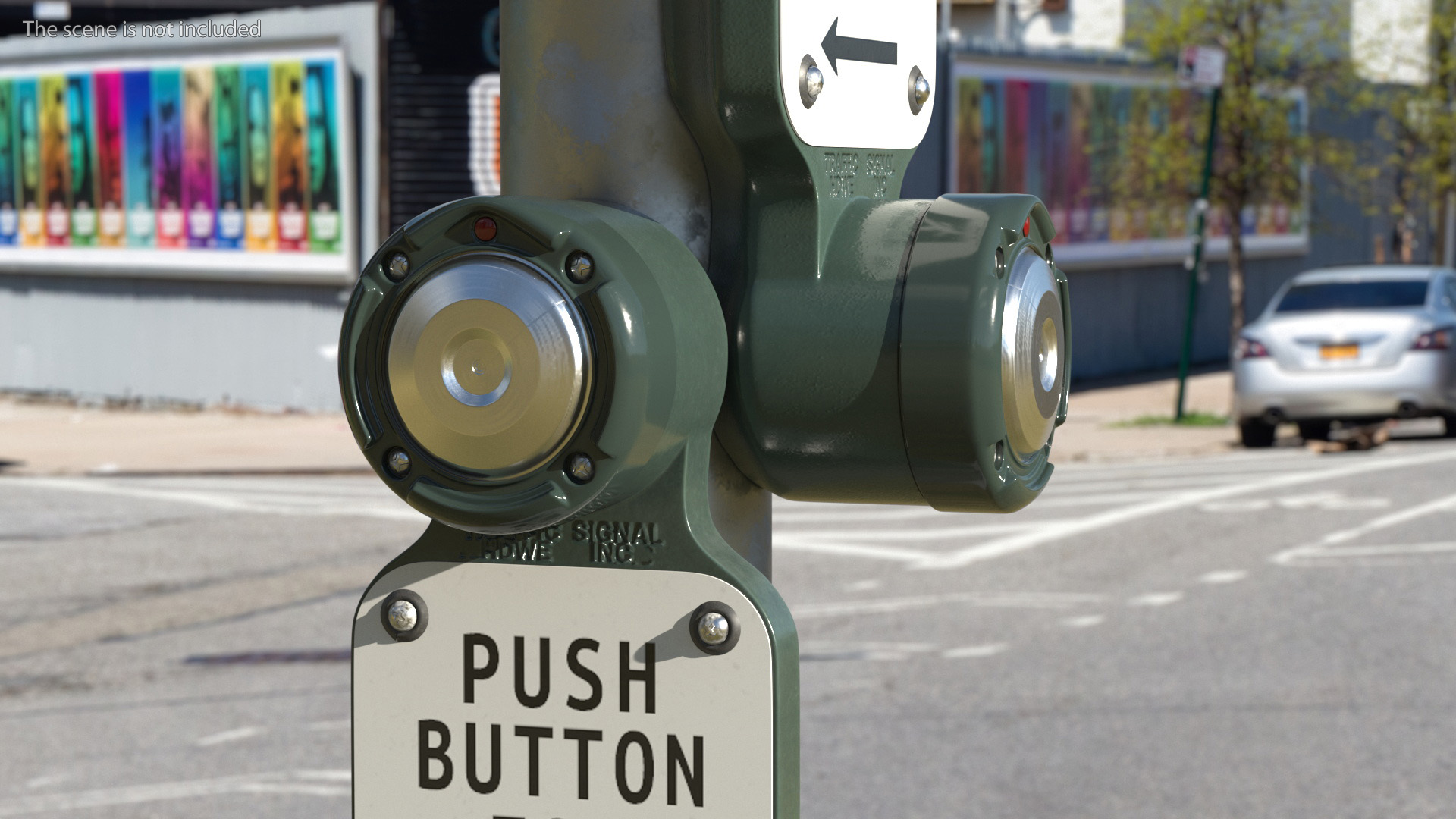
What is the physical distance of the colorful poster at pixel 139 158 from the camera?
71.7 ft

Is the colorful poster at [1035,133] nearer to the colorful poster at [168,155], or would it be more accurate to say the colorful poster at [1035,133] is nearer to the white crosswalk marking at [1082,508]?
the white crosswalk marking at [1082,508]

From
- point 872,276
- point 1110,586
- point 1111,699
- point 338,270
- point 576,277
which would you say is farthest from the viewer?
point 338,270

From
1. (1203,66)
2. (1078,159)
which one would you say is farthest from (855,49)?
(1078,159)

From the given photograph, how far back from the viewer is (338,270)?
20625 mm

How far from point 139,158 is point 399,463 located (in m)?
22.2

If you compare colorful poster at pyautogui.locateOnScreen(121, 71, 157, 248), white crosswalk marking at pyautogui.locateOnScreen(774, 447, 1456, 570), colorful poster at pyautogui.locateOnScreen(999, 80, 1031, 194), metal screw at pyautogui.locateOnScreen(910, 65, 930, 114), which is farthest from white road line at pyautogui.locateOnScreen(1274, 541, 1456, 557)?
colorful poster at pyautogui.locateOnScreen(121, 71, 157, 248)

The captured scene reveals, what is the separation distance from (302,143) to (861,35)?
20.2 metres

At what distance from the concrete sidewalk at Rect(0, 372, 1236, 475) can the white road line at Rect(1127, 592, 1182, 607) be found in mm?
7259

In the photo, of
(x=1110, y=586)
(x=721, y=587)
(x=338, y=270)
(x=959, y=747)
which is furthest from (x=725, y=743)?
(x=338, y=270)

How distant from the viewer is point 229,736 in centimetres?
652

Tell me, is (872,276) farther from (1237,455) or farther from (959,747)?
(1237,455)

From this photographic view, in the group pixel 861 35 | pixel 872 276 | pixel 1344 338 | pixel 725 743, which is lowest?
pixel 1344 338

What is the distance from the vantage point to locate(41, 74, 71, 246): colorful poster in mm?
22656

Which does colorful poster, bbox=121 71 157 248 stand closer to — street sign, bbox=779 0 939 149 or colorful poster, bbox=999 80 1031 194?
colorful poster, bbox=999 80 1031 194
